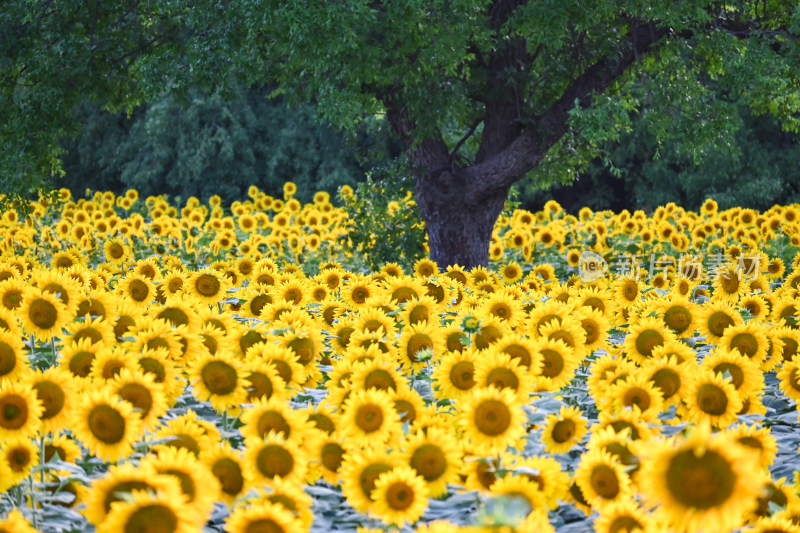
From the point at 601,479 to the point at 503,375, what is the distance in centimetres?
65

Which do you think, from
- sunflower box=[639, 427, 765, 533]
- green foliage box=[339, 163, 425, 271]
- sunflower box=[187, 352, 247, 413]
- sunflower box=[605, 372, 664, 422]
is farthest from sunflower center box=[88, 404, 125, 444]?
green foliage box=[339, 163, 425, 271]

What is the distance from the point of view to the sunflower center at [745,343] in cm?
436

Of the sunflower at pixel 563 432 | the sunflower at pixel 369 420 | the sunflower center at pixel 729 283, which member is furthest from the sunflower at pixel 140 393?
the sunflower center at pixel 729 283

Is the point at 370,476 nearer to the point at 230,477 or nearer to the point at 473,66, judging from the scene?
the point at 230,477

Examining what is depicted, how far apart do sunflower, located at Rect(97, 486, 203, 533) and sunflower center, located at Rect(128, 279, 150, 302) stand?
124 inches

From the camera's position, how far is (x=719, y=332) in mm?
4695

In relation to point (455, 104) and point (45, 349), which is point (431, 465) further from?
point (455, 104)

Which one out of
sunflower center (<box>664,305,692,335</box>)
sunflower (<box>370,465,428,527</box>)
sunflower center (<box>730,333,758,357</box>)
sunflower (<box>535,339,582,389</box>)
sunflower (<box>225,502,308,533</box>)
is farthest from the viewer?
sunflower center (<box>664,305,692,335</box>)

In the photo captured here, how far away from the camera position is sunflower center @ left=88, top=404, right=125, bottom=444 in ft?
9.29

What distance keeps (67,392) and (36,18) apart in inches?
338

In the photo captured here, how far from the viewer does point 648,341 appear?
167 inches

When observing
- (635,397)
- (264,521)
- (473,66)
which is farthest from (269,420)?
(473,66)

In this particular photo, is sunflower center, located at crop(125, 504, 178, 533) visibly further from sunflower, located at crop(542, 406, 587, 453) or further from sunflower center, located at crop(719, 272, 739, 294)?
sunflower center, located at crop(719, 272, 739, 294)

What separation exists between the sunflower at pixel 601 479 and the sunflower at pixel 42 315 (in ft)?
7.61
